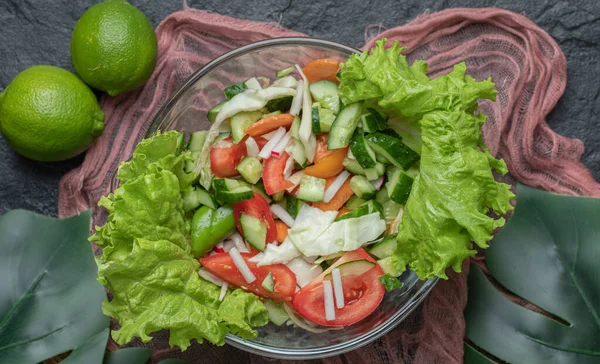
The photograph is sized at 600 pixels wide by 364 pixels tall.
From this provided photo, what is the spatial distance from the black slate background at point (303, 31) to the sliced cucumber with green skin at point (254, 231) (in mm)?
875

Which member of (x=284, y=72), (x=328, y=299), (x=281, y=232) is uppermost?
(x=284, y=72)

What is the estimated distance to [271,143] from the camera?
2340 millimetres

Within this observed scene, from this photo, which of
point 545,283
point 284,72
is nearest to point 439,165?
point 284,72

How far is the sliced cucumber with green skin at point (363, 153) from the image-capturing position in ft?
7.30

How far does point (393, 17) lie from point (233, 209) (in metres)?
1.03

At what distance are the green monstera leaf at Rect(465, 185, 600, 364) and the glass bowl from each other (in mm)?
372

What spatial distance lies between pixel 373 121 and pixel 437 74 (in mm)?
573

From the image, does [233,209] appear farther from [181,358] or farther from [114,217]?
[181,358]

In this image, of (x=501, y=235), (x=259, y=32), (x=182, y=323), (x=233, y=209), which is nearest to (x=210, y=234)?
(x=233, y=209)

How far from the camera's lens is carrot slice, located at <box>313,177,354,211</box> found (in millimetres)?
2330

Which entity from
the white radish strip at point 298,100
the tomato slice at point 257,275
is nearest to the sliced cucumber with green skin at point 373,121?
the white radish strip at point 298,100

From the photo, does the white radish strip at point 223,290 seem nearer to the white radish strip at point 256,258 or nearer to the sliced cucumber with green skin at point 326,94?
the white radish strip at point 256,258

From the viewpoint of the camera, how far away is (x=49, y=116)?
2.50 metres

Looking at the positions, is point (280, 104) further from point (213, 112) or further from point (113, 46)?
point (113, 46)
